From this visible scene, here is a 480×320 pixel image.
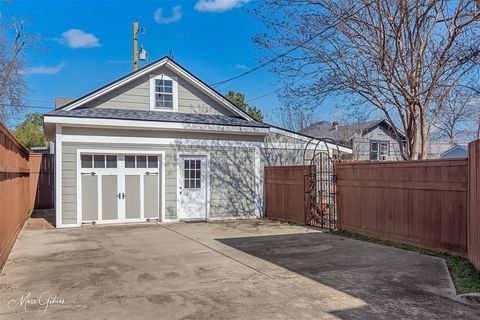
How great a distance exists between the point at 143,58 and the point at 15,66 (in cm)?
844

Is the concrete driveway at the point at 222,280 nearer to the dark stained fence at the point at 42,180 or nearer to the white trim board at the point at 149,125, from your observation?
the white trim board at the point at 149,125

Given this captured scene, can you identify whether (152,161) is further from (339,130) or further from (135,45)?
(339,130)

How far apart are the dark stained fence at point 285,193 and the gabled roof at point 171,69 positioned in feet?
8.42

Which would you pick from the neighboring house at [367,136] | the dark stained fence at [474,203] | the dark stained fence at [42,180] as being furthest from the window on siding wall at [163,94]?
the neighboring house at [367,136]

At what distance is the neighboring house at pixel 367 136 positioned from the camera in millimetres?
29133

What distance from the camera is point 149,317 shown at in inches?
168

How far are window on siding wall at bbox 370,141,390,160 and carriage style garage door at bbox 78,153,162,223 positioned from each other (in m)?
21.8

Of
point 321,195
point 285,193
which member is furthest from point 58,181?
point 321,195

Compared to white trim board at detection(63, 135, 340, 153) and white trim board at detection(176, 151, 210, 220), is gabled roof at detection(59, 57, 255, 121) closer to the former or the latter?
white trim board at detection(63, 135, 340, 153)

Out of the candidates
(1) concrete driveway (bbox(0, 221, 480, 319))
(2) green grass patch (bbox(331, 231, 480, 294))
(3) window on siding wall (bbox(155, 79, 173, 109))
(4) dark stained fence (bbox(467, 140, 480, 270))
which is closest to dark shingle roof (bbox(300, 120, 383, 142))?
(3) window on siding wall (bbox(155, 79, 173, 109))

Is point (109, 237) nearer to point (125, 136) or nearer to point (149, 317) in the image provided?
point (125, 136)

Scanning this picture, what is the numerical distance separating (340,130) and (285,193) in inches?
730

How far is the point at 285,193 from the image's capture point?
523 inches

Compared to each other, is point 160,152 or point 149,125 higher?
point 149,125
